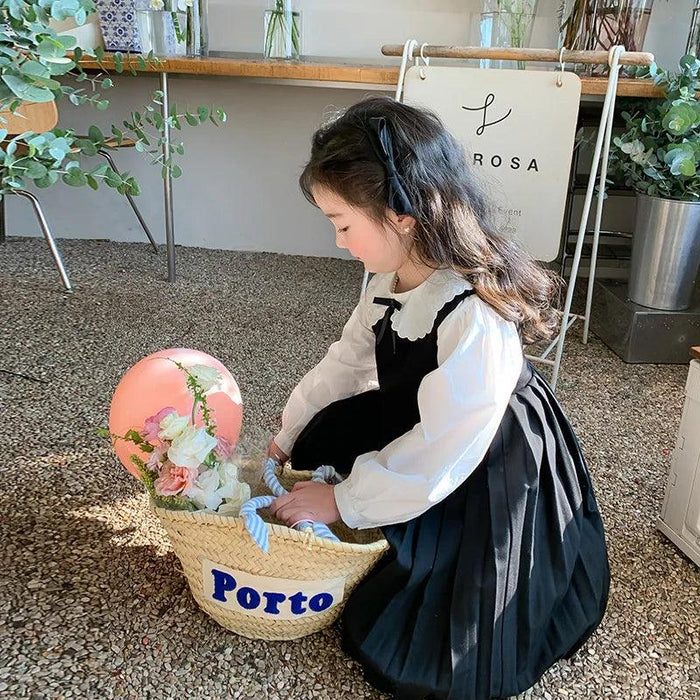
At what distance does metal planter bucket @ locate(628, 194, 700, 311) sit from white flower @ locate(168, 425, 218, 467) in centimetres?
158

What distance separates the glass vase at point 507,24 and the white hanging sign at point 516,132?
414mm

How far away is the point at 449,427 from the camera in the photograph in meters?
0.97

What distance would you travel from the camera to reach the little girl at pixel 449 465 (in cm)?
99

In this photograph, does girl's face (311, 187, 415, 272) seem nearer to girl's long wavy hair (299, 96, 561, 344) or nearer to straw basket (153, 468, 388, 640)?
girl's long wavy hair (299, 96, 561, 344)

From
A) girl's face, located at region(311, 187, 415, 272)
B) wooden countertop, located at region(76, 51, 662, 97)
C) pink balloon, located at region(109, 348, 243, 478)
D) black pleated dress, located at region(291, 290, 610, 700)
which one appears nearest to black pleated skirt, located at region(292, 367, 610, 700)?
black pleated dress, located at region(291, 290, 610, 700)

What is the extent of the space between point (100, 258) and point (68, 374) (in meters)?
1.10

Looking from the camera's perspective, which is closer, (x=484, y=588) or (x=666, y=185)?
(x=484, y=588)

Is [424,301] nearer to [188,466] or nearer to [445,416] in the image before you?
[445,416]

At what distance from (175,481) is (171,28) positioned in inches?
81.8

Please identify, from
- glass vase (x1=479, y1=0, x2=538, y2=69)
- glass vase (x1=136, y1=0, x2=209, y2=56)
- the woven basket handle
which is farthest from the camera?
glass vase (x1=136, y1=0, x2=209, y2=56)

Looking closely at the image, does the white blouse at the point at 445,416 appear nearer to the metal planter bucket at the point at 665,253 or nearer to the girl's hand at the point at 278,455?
the girl's hand at the point at 278,455

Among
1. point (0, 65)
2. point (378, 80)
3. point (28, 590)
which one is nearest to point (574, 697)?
point (28, 590)

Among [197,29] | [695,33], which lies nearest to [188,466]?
[197,29]

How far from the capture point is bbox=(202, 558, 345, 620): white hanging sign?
1024 mm
